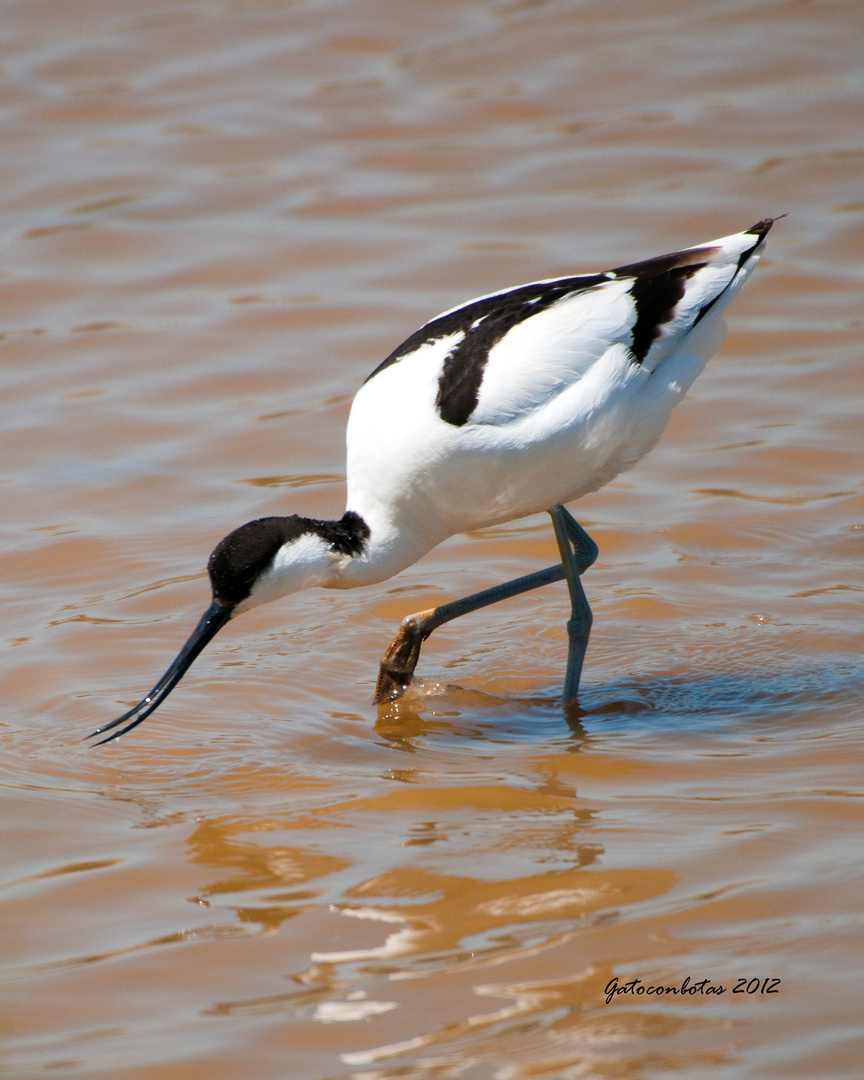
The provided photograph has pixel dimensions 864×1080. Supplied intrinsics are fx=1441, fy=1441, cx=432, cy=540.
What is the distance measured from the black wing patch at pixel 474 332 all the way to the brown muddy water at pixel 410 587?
3.47ft

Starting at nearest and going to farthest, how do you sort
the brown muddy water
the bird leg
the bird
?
the brown muddy water, the bird, the bird leg

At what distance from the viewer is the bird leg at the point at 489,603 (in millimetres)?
4992

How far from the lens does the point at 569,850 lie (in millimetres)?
3822

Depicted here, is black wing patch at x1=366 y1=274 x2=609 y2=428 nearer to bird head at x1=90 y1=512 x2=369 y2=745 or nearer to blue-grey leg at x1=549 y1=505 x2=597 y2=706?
bird head at x1=90 y1=512 x2=369 y2=745

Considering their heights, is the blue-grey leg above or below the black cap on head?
below

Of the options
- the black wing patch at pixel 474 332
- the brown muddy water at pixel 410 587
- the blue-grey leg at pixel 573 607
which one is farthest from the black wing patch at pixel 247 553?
the blue-grey leg at pixel 573 607

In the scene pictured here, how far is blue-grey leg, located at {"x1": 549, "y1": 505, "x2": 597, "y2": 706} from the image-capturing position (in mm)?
5000

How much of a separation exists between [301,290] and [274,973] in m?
5.95

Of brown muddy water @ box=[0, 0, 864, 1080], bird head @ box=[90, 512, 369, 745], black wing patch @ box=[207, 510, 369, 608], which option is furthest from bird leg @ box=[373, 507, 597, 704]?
black wing patch @ box=[207, 510, 369, 608]

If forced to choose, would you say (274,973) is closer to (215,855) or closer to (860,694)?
(215,855)

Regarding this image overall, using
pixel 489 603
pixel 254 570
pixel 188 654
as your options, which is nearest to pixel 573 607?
pixel 489 603

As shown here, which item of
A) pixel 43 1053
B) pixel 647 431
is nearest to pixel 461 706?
pixel 647 431

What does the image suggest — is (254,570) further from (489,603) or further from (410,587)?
(410,587)

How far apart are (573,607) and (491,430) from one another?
866mm
